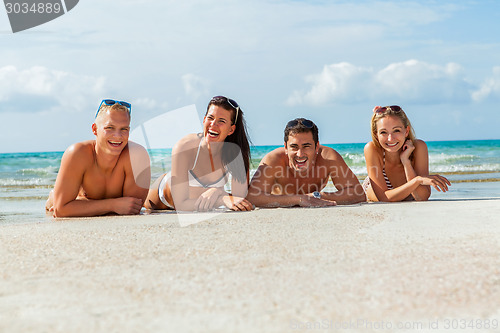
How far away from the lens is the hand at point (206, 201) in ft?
17.0

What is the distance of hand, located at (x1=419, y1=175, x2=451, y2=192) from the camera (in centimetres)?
555

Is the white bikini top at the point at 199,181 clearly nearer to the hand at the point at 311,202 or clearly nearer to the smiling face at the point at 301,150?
the smiling face at the point at 301,150

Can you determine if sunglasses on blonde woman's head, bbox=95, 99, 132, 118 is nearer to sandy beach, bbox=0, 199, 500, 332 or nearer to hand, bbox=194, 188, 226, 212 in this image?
hand, bbox=194, 188, 226, 212

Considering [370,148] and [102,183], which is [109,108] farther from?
[370,148]

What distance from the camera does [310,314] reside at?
1879 mm

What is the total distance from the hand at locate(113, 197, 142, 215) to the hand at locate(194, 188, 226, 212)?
0.64 m

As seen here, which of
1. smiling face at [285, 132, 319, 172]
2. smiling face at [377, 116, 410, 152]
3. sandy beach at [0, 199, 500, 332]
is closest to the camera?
sandy beach at [0, 199, 500, 332]

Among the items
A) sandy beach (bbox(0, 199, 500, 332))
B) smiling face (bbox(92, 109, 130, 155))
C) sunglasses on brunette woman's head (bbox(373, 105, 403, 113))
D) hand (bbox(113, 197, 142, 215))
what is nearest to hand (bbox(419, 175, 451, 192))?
sunglasses on brunette woman's head (bbox(373, 105, 403, 113))

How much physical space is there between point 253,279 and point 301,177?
371 cm

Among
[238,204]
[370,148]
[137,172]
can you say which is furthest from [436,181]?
[137,172]

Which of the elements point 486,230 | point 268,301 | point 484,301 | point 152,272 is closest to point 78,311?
point 152,272

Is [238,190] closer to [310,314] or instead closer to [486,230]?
[486,230]

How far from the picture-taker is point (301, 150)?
561 cm

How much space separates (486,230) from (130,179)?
11.3 ft
